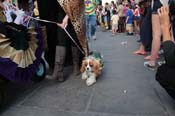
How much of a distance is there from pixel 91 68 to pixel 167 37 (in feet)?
5.83

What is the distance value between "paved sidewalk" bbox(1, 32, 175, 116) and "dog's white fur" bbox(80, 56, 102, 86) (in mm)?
126

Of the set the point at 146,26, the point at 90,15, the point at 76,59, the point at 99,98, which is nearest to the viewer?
the point at 99,98

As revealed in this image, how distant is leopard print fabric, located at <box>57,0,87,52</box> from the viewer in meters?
5.14

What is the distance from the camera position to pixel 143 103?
4.39 meters

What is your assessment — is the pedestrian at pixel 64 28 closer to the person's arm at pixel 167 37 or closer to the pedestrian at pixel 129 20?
the person's arm at pixel 167 37

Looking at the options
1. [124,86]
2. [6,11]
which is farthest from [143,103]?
[6,11]

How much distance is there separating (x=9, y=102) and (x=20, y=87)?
2.38 ft

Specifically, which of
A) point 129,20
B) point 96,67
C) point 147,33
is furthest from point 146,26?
point 129,20

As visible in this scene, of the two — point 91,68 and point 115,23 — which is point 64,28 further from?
point 115,23

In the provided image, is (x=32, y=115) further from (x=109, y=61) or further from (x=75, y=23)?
(x=109, y=61)

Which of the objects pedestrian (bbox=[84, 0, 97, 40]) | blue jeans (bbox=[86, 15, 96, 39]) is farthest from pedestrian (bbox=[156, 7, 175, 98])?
blue jeans (bbox=[86, 15, 96, 39])

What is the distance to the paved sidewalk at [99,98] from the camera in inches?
162

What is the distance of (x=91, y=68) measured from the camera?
17.2 ft

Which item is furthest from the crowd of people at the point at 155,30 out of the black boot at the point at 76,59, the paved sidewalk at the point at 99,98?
the black boot at the point at 76,59
